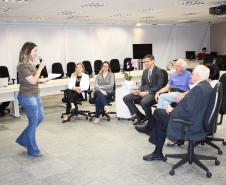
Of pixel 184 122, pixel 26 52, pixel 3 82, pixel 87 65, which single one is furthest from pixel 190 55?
pixel 184 122

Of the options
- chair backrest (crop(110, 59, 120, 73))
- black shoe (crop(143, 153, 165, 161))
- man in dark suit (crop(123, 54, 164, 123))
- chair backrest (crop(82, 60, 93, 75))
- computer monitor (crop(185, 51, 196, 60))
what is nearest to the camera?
black shoe (crop(143, 153, 165, 161))

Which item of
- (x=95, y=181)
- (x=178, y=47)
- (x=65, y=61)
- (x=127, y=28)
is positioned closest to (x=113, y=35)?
(x=127, y=28)

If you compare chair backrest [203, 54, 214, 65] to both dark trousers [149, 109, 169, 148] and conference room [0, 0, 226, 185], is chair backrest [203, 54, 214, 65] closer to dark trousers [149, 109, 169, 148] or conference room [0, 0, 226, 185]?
conference room [0, 0, 226, 185]

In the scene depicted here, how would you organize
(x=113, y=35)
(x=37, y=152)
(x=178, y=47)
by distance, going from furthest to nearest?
(x=178, y=47) < (x=113, y=35) < (x=37, y=152)

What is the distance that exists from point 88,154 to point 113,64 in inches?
263

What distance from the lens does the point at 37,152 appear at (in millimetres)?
4047

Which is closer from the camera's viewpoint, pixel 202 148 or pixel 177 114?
pixel 177 114

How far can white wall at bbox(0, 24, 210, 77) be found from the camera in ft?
29.7

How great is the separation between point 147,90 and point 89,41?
5780mm

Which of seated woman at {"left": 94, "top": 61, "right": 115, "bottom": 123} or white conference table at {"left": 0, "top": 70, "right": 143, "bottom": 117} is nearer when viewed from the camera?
seated woman at {"left": 94, "top": 61, "right": 115, "bottom": 123}

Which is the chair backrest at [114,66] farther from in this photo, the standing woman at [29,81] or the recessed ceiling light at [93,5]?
the standing woman at [29,81]

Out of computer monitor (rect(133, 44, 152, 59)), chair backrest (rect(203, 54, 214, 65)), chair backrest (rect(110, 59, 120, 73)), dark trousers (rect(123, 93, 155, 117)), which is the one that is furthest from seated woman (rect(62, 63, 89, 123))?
chair backrest (rect(203, 54, 214, 65))

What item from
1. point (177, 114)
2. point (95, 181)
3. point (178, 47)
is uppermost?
point (178, 47)

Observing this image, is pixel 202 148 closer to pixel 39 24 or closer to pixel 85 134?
pixel 85 134
